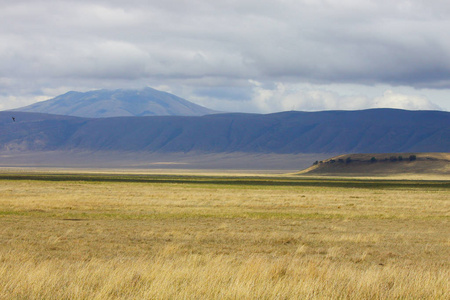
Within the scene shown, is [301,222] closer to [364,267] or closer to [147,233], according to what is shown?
[147,233]

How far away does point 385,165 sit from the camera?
139375mm

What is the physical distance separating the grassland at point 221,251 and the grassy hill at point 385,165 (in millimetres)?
96753

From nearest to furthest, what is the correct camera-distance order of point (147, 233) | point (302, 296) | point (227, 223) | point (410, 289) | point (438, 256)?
point (302, 296) < point (410, 289) < point (438, 256) < point (147, 233) < point (227, 223)

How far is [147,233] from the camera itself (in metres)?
21.6

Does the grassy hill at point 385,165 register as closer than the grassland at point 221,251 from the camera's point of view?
No

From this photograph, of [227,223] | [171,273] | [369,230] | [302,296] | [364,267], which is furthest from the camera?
[227,223]

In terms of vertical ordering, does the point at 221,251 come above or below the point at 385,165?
below

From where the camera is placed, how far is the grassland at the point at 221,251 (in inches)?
414

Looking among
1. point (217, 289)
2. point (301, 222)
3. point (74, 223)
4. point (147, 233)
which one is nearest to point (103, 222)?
point (74, 223)

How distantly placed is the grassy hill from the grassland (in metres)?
96.8

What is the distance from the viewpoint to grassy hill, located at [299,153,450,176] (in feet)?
433

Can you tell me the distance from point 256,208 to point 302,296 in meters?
26.8

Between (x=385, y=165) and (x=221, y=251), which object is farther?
(x=385, y=165)

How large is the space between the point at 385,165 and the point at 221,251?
418 feet
